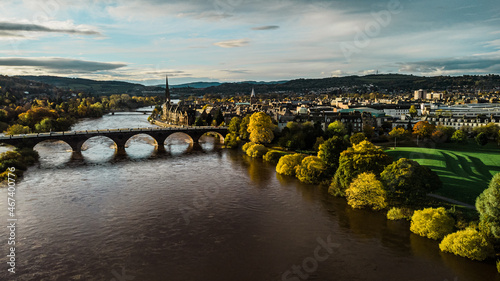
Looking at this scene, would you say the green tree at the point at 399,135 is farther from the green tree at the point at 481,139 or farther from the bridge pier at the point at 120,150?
the bridge pier at the point at 120,150

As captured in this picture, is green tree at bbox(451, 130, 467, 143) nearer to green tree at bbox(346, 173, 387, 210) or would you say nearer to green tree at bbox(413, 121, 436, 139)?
green tree at bbox(413, 121, 436, 139)

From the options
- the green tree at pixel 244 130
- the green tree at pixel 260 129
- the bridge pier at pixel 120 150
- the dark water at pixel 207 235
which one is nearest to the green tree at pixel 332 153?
the dark water at pixel 207 235

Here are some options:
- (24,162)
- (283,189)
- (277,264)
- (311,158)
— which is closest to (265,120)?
(311,158)

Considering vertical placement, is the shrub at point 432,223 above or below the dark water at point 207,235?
above

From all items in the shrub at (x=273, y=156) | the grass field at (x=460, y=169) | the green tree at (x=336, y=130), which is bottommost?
the shrub at (x=273, y=156)

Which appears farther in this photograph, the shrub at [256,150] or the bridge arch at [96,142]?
the bridge arch at [96,142]

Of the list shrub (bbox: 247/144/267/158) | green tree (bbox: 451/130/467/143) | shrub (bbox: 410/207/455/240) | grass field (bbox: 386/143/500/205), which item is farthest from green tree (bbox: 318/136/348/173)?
green tree (bbox: 451/130/467/143)
